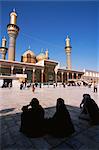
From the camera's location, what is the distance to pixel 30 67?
38.7 metres

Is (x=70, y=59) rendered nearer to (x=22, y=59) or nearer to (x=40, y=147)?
(x=22, y=59)

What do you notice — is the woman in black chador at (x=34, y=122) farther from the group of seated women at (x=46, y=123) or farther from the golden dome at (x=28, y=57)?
the golden dome at (x=28, y=57)

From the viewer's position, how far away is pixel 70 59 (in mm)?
53500

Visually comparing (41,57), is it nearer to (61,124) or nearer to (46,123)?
(46,123)

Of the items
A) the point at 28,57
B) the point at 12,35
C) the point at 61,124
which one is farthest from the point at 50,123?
the point at 28,57

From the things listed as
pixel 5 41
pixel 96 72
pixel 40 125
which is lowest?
pixel 40 125

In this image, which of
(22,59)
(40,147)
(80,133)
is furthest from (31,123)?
(22,59)

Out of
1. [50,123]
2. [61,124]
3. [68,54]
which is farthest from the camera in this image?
[68,54]

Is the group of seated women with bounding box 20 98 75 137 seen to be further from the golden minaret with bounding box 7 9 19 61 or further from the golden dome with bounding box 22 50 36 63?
the golden dome with bounding box 22 50 36 63

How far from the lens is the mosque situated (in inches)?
1388

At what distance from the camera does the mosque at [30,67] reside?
3525 cm

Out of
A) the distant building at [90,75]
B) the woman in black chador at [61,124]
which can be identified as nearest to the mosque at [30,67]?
the distant building at [90,75]

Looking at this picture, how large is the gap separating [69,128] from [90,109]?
1081 millimetres

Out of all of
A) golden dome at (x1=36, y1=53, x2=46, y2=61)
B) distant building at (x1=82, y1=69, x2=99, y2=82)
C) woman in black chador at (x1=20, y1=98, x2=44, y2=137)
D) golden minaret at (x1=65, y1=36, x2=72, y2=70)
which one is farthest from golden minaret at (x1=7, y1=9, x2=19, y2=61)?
woman in black chador at (x1=20, y1=98, x2=44, y2=137)
